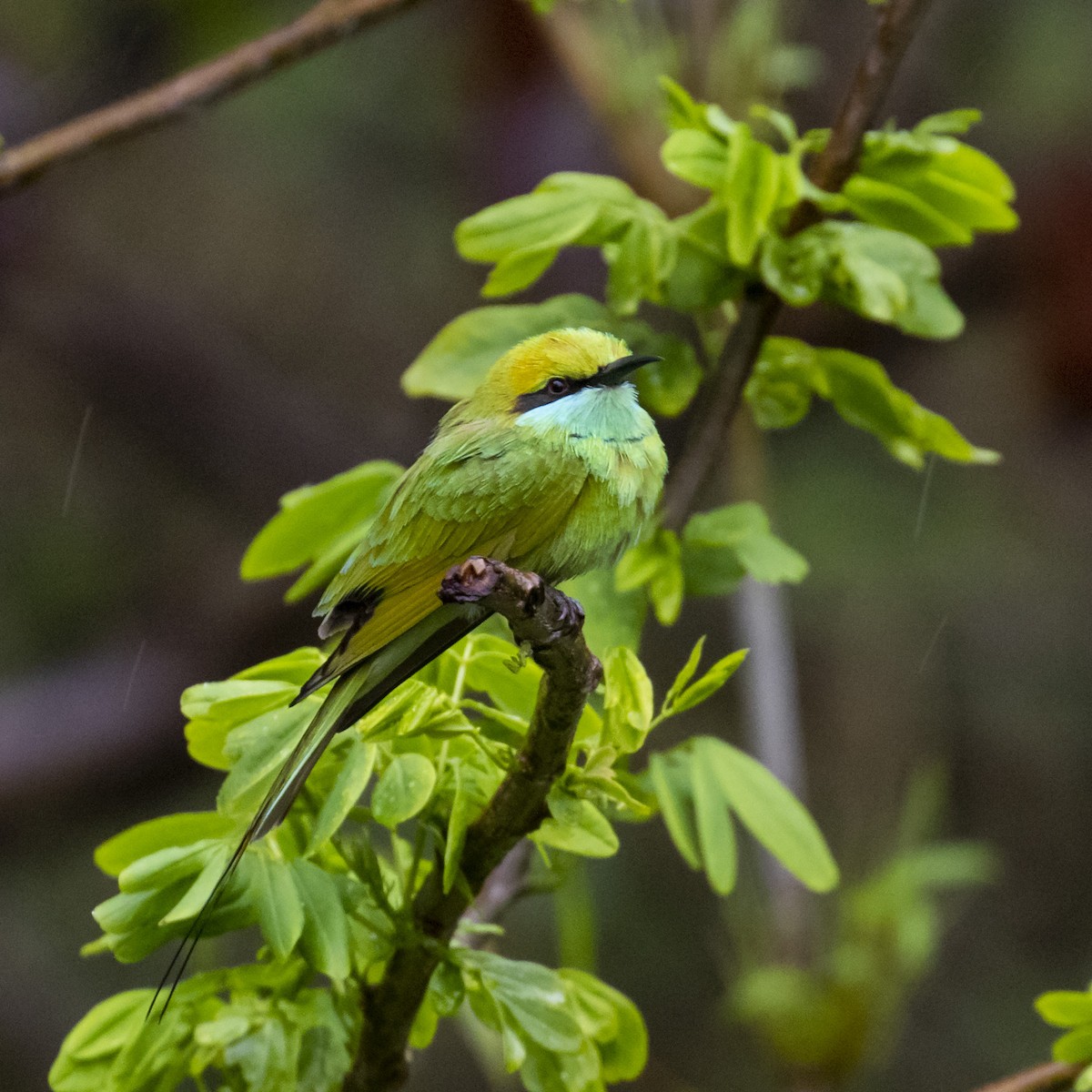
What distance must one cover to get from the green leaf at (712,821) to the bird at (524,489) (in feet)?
0.68

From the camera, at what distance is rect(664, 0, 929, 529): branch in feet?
4.64

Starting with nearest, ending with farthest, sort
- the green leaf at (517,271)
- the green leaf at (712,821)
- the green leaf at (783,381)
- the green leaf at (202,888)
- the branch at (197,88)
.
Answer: the green leaf at (202,888)
the green leaf at (712,821)
the green leaf at (517,271)
the green leaf at (783,381)
the branch at (197,88)

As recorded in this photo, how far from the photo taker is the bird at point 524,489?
49.8 inches

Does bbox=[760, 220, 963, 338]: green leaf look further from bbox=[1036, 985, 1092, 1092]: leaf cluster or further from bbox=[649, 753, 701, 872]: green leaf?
bbox=[1036, 985, 1092, 1092]: leaf cluster

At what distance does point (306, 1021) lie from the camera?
1064 millimetres

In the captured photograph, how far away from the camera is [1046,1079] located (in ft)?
3.81

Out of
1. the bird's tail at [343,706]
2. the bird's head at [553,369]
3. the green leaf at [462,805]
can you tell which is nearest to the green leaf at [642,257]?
the bird's head at [553,369]

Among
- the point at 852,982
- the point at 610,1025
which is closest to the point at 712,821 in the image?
the point at 610,1025

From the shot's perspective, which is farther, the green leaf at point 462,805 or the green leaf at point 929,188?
the green leaf at point 929,188

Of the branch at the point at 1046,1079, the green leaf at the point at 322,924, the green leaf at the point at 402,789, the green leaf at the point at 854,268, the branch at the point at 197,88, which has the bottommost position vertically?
the branch at the point at 1046,1079

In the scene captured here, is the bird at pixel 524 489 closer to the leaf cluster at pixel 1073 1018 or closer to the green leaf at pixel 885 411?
the green leaf at pixel 885 411

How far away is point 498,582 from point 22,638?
398 centimetres

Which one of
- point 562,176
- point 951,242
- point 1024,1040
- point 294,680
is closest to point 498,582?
point 294,680

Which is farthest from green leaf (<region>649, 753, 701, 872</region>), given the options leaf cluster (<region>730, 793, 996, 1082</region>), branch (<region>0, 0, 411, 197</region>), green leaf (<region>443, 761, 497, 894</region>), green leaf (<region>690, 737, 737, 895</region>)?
leaf cluster (<region>730, 793, 996, 1082</region>)
